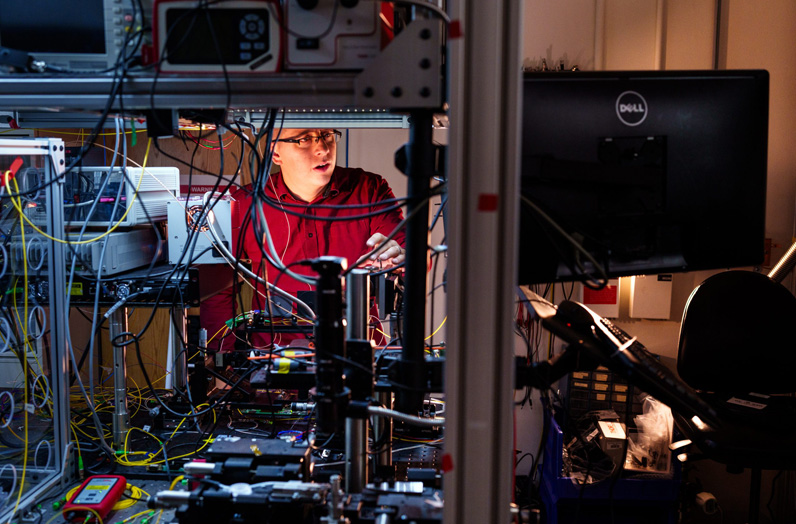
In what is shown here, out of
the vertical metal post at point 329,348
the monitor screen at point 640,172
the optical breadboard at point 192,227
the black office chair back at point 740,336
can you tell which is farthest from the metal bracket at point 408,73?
the black office chair back at point 740,336

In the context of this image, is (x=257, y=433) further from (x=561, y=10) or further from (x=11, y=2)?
(x=561, y=10)

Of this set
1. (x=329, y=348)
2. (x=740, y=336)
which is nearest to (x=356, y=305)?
(x=329, y=348)

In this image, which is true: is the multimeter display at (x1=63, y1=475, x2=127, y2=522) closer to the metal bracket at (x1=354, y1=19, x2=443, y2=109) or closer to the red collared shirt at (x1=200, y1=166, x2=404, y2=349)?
the metal bracket at (x1=354, y1=19, x2=443, y2=109)

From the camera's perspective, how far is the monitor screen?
130 centimetres

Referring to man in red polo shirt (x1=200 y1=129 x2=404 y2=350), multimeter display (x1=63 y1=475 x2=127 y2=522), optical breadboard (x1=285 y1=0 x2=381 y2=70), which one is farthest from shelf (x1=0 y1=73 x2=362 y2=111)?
man in red polo shirt (x1=200 y1=129 x2=404 y2=350)

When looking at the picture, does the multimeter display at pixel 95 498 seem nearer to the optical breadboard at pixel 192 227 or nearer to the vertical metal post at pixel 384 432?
the vertical metal post at pixel 384 432

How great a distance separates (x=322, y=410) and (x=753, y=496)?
202 cm

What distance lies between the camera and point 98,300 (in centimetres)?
225

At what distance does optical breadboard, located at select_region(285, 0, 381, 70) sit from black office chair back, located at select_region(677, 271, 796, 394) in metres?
1.98

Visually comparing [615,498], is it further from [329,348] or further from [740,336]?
[329,348]

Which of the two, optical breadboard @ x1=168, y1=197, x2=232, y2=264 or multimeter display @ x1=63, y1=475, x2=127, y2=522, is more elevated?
optical breadboard @ x1=168, y1=197, x2=232, y2=264

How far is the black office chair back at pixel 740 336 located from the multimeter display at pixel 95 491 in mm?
2171

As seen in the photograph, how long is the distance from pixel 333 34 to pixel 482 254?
522mm

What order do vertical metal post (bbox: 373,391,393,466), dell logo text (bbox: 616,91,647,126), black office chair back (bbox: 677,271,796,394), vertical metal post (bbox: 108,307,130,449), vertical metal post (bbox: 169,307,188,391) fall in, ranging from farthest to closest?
black office chair back (bbox: 677,271,796,394), vertical metal post (bbox: 169,307,188,391), vertical metal post (bbox: 108,307,130,449), vertical metal post (bbox: 373,391,393,466), dell logo text (bbox: 616,91,647,126)
